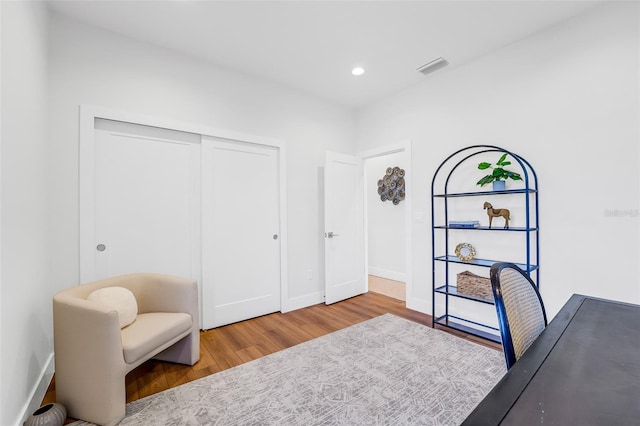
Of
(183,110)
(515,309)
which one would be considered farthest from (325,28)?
(515,309)

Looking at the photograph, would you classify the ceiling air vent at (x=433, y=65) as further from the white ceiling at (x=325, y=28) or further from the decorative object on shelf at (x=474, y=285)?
the decorative object on shelf at (x=474, y=285)

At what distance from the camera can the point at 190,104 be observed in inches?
109

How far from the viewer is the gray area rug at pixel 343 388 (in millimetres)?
1617

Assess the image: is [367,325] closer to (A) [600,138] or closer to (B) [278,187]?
(B) [278,187]

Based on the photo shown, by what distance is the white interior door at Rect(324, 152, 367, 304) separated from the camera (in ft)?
11.9

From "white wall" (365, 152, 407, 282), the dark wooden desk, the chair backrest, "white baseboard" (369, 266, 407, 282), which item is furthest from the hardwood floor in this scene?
the dark wooden desk

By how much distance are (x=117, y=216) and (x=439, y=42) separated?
11.0 feet

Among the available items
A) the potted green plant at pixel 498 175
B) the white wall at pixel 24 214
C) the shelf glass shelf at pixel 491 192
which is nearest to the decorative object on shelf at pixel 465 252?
the shelf glass shelf at pixel 491 192

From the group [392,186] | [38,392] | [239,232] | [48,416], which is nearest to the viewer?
[48,416]

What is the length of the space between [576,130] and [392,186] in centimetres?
266

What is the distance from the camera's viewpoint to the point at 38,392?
1.75 meters

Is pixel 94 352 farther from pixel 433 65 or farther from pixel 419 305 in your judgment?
pixel 433 65

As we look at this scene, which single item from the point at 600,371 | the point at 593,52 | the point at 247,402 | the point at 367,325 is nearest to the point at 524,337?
the point at 600,371

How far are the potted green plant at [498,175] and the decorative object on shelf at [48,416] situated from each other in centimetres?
349
